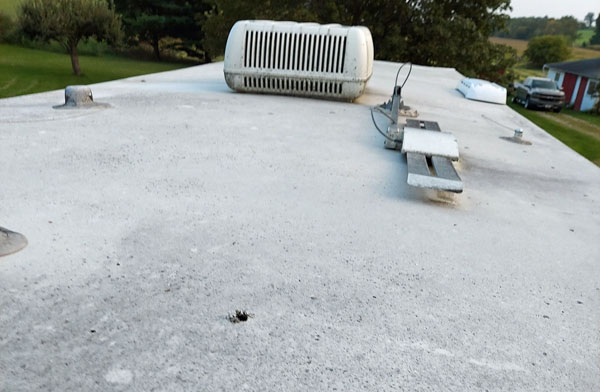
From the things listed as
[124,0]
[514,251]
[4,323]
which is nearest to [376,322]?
[514,251]

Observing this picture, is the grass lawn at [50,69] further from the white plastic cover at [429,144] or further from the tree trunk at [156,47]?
the white plastic cover at [429,144]

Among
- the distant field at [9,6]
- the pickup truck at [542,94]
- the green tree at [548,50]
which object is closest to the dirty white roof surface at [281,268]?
the pickup truck at [542,94]

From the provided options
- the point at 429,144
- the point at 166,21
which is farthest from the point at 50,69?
the point at 429,144

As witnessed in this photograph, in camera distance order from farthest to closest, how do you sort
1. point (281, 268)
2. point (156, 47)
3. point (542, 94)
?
point (156, 47)
point (542, 94)
point (281, 268)

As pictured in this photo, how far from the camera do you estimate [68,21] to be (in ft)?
63.7

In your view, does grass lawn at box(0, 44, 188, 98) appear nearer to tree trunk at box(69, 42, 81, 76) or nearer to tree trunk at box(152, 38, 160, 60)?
tree trunk at box(69, 42, 81, 76)

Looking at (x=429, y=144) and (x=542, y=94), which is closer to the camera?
(x=429, y=144)

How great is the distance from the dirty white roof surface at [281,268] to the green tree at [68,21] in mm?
18480

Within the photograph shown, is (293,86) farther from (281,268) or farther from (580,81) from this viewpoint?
(580,81)

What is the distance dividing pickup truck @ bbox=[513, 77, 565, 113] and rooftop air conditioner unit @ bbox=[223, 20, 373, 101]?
74.0 ft

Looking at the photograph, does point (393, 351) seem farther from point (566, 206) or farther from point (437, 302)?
point (566, 206)

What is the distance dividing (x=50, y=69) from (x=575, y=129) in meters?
25.1

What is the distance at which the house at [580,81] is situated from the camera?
32506 mm

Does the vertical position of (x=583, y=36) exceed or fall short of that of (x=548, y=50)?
it exceeds it
